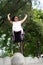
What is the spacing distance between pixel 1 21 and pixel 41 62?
4832 millimetres

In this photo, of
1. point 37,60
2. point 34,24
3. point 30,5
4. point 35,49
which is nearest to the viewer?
point 37,60

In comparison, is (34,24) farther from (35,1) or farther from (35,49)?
(35,49)

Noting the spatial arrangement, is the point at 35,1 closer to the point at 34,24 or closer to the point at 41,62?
the point at 34,24

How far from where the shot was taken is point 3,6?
11.7m

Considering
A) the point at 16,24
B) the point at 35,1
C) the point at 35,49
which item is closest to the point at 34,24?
the point at 35,1

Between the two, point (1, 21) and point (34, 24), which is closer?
point (1, 21)

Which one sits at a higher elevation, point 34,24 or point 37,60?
point 34,24

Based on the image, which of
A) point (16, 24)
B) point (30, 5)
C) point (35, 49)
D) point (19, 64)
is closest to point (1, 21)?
point (30, 5)

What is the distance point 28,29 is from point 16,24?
7.23m

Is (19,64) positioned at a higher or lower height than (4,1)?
lower

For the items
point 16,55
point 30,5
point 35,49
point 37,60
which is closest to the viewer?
point 16,55

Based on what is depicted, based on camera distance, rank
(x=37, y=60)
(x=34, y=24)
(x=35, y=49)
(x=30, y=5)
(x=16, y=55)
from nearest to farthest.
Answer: (x=16, y=55) → (x=37, y=60) → (x=30, y=5) → (x=34, y=24) → (x=35, y=49)

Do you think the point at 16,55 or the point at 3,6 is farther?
the point at 3,6

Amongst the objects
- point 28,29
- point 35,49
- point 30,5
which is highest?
point 30,5
